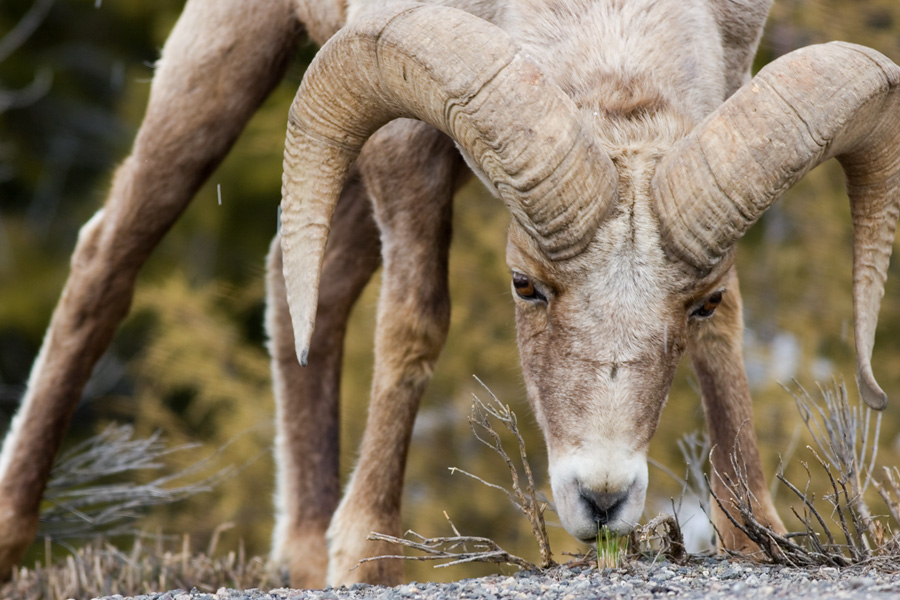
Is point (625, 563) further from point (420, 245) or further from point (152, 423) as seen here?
point (152, 423)

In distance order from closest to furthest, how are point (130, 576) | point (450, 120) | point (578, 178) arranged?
point (578, 178) < point (450, 120) < point (130, 576)

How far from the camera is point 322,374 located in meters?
6.55

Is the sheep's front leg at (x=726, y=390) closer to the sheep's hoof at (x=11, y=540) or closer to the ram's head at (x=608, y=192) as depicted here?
the ram's head at (x=608, y=192)

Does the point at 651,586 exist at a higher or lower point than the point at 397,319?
lower

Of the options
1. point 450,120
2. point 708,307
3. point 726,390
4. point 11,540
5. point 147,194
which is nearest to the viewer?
point 450,120

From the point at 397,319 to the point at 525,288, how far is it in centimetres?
100

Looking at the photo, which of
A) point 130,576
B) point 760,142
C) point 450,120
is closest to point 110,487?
point 130,576

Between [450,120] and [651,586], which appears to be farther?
[450,120]

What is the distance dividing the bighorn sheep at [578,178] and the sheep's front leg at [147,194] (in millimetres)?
27

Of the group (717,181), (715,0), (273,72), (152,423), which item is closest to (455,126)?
(717,181)

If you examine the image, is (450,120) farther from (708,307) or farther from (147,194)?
(147,194)

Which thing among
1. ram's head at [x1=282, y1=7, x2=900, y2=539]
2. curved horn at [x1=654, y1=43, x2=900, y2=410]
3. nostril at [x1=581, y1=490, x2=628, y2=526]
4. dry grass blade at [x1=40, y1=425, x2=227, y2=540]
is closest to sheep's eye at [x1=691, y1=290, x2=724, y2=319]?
ram's head at [x1=282, y1=7, x2=900, y2=539]

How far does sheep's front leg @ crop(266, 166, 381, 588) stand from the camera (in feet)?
21.2

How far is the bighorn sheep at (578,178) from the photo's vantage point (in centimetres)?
398
